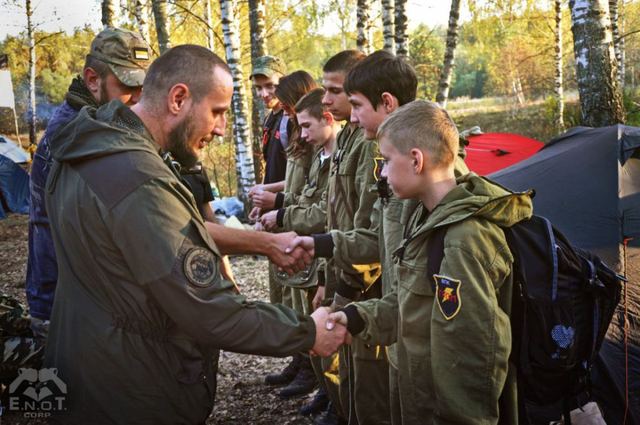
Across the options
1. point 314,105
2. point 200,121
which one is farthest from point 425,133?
point 314,105

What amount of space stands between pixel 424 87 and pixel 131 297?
26215 mm

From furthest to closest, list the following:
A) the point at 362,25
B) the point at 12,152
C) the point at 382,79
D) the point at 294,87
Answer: the point at 12,152 < the point at 362,25 < the point at 294,87 < the point at 382,79

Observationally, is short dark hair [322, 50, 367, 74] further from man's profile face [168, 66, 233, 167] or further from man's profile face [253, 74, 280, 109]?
man's profile face [253, 74, 280, 109]

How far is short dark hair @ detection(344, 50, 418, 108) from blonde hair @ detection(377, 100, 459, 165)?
74 cm

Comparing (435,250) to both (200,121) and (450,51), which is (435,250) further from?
(450,51)

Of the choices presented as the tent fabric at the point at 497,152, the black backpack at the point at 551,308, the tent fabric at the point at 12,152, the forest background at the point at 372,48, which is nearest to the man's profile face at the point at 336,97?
the black backpack at the point at 551,308

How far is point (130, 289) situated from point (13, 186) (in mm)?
15797

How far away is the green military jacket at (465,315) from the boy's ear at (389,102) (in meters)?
0.99

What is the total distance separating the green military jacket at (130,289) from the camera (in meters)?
2.06

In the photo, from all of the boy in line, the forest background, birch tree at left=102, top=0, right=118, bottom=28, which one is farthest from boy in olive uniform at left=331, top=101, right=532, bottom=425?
the forest background

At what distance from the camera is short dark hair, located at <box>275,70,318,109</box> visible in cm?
527

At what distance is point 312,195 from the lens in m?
4.59

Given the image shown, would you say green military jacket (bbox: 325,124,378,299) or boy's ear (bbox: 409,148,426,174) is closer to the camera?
boy's ear (bbox: 409,148,426,174)

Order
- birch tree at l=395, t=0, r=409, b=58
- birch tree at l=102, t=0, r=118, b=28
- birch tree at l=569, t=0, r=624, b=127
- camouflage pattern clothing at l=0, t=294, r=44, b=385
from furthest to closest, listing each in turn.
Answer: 1. birch tree at l=395, t=0, r=409, b=58
2. birch tree at l=102, t=0, r=118, b=28
3. birch tree at l=569, t=0, r=624, b=127
4. camouflage pattern clothing at l=0, t=294, r=44, b=385
